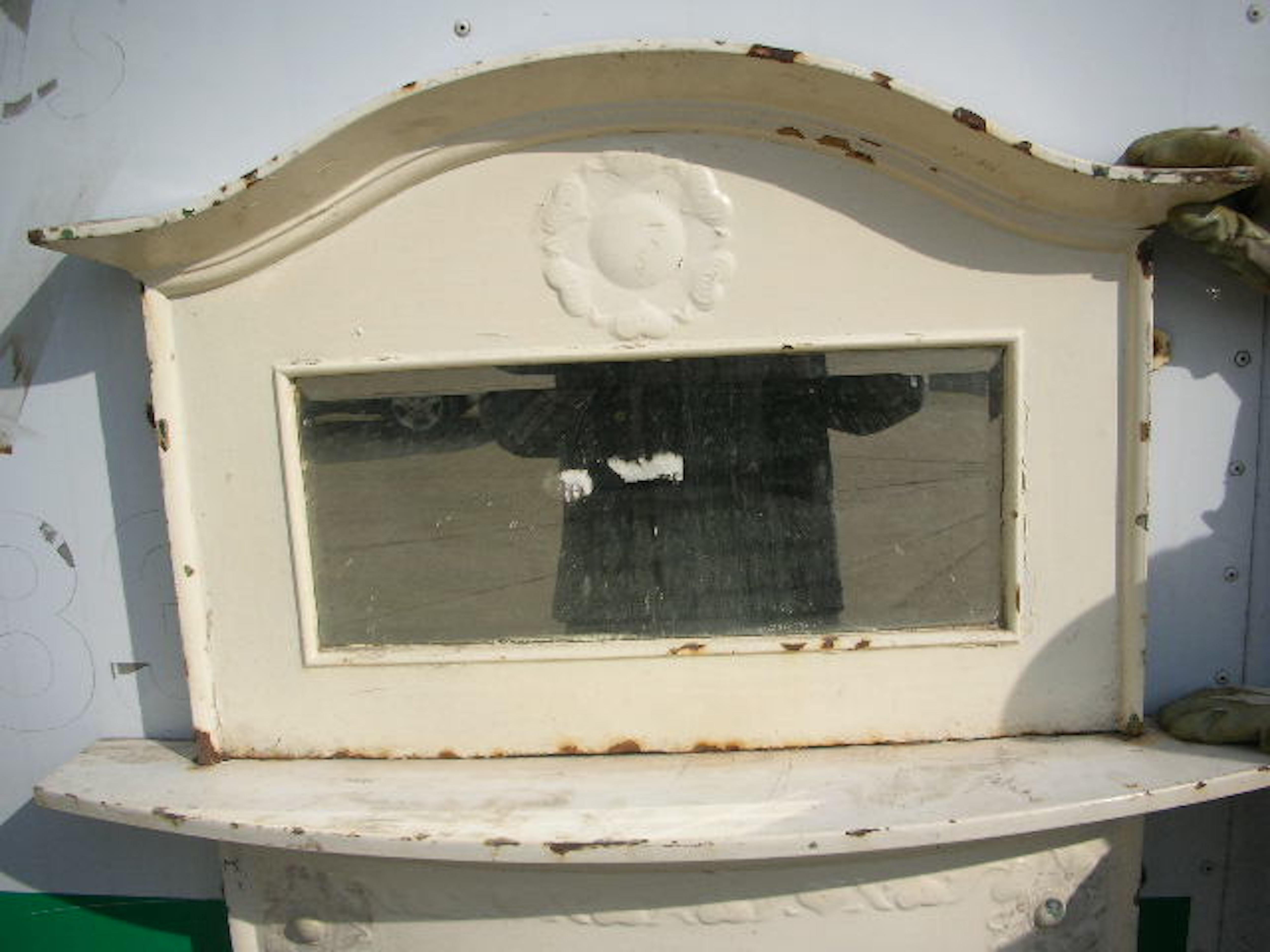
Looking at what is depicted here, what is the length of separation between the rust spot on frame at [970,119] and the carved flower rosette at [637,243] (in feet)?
Answer: 1.03

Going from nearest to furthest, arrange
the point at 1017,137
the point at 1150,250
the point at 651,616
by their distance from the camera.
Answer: the point at 1017,137
the point at 1150,250
the point at 651,616

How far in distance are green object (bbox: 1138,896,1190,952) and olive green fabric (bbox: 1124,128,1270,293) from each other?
3.28 ft

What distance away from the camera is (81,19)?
3.85 ft

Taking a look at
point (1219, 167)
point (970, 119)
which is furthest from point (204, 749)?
point (1219, 167)

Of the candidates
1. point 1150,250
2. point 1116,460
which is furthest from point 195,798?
point 1150,250

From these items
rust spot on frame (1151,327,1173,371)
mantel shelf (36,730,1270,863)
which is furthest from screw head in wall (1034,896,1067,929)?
rust spot on frame (1151,327,1173,371)

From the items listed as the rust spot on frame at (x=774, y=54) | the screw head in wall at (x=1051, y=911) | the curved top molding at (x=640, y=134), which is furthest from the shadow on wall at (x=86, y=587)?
the screw head in wall at (x=1051, y=911)

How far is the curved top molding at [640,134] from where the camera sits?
102 centimetres

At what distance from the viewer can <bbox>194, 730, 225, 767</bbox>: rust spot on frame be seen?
1.24 metres

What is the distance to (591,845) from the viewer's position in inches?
40.1

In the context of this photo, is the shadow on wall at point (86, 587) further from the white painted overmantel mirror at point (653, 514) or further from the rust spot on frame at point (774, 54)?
the rust spot on frame at point (774, 54)

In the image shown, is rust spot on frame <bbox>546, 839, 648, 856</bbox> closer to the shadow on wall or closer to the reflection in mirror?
the reflection in mirror

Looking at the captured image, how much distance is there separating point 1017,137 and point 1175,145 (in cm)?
25

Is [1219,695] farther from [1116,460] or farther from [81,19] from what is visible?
[81,19]
